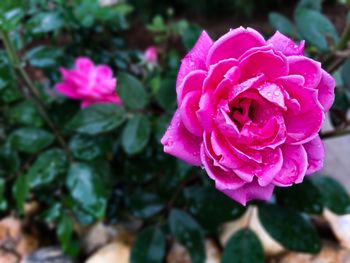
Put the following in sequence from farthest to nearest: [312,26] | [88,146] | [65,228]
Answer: [65,228] < [88,146] < [312,26]

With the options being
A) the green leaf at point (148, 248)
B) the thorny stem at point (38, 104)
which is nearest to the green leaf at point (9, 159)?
the thorny stem at point (38, 104)

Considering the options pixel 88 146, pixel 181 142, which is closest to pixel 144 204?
pixel 88 146

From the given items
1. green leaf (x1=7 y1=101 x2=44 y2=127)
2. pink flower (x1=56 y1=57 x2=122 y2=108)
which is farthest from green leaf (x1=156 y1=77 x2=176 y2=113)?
green leaf (x1=7 y1=101 x2=44 y2=127)

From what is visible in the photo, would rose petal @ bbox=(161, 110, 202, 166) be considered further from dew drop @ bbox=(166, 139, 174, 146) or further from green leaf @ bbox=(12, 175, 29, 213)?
green leaf @ bbox=(12, 175, 29, 213)

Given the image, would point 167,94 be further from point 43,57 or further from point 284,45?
point 284,45

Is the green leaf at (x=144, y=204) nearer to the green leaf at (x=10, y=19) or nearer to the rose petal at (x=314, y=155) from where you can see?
the green leaf at (x=10, y=19)

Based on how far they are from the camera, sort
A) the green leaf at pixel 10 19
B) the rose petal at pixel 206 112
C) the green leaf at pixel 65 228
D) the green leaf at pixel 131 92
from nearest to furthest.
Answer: the rose petal at pixel 206 112, the green leaf at pixel 10 19, the green leaf at pixel 131 92, the green leaf at pixel 65 228

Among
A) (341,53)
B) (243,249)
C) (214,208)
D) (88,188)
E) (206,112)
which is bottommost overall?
(243,249)

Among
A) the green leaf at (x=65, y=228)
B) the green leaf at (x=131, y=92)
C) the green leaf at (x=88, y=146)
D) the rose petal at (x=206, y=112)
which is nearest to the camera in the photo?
the rose petal at (x=206, y=112)
